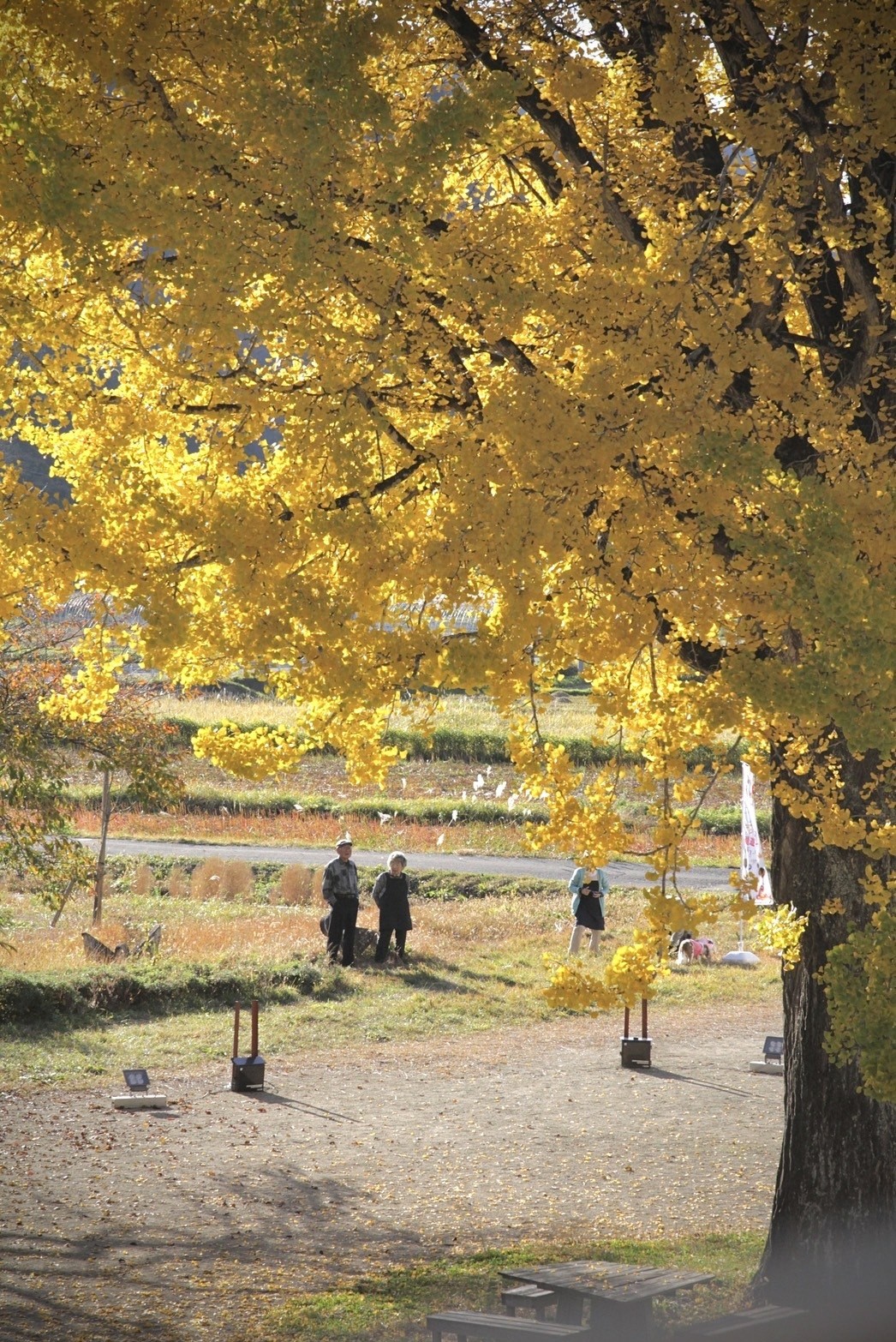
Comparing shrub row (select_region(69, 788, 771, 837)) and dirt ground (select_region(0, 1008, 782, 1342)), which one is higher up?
shrub row (select_region(69, 788, 771, 837))

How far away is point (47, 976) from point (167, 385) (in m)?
10.0

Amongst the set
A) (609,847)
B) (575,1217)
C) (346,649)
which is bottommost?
(575,1217)

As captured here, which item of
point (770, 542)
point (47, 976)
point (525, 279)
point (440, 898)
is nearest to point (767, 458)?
point (770, 542)

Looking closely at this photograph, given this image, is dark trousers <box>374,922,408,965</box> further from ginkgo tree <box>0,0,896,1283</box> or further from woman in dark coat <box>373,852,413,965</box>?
ginkgo tree <box>0,0,896,1283</box>

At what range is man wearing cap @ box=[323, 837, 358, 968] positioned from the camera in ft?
60.0

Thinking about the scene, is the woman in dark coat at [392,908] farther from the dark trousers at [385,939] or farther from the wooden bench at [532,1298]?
the wooden bench at [532,1298]

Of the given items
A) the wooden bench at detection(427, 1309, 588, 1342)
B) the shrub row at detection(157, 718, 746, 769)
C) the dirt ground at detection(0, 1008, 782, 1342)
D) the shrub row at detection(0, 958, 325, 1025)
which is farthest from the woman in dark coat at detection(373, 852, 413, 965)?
the shrub row at detection(157, 718, 746, 769)

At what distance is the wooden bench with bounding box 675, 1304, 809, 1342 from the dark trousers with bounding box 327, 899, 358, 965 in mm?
12352

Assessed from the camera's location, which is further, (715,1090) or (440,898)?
(440,898)

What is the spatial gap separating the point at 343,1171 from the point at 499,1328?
5021 mm

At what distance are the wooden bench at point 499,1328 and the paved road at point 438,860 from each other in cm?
2018

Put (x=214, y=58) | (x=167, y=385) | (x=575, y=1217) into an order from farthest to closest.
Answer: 1. (x=575, y=1217)
2. (x=167, y=385)
3. (x=214, y=58)

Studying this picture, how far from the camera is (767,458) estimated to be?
5.60 m

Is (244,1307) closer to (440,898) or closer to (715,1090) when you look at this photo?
(715,1090)
